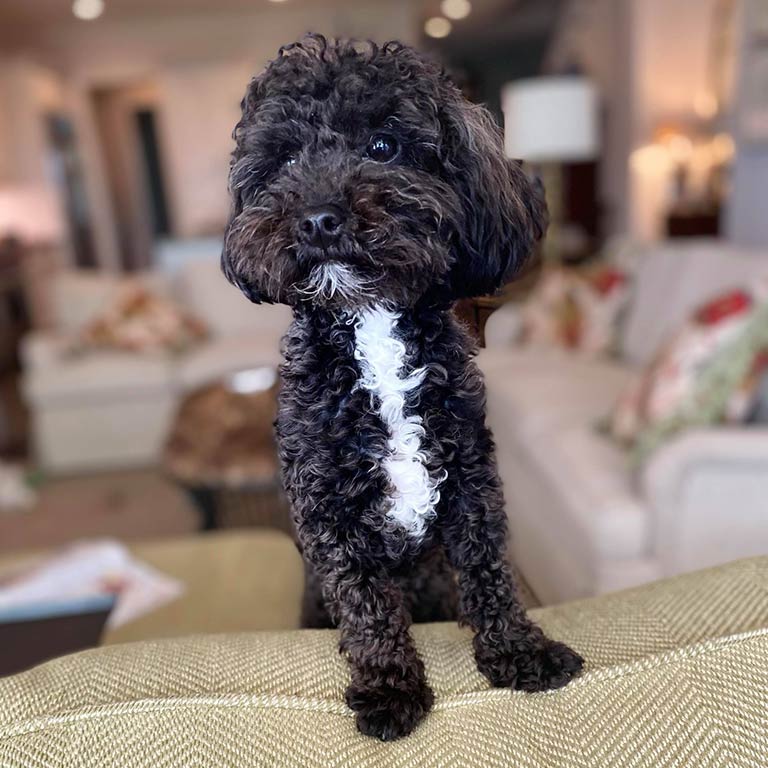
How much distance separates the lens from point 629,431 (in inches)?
75.2

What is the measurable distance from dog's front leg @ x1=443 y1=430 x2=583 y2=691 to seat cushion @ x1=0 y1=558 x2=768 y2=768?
2 centimetres

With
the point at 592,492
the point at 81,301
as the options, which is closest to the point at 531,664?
the point at 592,492

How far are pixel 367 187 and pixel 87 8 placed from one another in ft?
21.0

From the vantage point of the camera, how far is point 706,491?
Result: 57.2 inches

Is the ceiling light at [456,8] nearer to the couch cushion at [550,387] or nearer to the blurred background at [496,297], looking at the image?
the blurred background at [496,297]

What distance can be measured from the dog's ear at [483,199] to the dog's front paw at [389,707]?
291 millimetres

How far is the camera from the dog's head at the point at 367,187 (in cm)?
43

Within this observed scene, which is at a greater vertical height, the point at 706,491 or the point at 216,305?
the point at 216,305

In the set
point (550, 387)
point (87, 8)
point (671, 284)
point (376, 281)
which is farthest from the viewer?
point (87, 8)

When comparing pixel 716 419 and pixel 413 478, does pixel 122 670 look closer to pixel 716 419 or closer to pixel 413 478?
pixel 413 478

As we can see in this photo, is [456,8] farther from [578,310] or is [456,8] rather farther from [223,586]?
[223,586]

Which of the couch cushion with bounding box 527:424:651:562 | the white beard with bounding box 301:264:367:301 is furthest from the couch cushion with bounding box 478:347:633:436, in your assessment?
the white beard with bounding box 301:264:367:301

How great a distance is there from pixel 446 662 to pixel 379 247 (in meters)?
0.33

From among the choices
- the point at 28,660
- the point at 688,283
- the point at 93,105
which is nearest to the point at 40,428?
the point at 28,660
